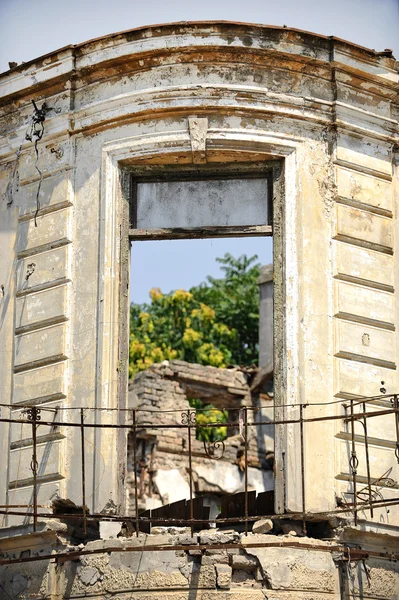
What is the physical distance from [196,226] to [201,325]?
50.4 feet

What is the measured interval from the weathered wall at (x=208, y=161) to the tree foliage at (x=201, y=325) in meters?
12.9

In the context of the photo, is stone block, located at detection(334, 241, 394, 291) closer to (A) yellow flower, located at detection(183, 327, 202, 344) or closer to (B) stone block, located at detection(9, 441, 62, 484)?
(B) stone block, located at detection(9, 441, 62, 484)

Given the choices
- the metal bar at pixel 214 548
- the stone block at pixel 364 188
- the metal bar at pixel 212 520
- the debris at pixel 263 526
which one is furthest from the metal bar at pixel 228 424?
the stone block at pixel 364 188

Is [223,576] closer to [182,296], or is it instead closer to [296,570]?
[296,570]

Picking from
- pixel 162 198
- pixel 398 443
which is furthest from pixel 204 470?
pixel 398 443

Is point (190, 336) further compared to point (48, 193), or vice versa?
point (190, 336)

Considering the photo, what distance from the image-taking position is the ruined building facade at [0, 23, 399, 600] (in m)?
10.2

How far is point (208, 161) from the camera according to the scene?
11.1m

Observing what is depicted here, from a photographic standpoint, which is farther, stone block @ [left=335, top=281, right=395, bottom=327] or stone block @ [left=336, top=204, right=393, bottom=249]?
stone block @ [left=336, top=204, right=393, bottom=249]

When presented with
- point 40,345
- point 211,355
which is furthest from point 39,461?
point 211,355

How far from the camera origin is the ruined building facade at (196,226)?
33.6 ft

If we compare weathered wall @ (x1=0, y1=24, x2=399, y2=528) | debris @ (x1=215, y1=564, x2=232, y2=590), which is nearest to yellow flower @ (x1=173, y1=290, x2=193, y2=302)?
weathered wall @ (x1=0, y1=24, x2=399, y2=528)

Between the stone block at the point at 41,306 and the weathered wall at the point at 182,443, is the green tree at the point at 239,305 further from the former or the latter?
the stone block at the point at 41,306

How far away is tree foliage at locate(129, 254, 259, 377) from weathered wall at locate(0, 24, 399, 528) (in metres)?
12.9
